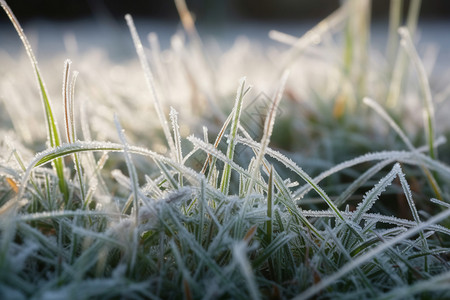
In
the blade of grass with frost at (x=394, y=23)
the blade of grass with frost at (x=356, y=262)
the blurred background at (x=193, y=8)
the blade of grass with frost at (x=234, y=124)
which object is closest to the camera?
the blade of grass with frost at (x=356, y=262)

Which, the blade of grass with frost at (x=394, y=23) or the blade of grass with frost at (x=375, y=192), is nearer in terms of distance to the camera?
the blade of grass with frost at (x=375, y=192)

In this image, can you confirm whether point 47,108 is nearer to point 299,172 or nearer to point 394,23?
point 299,172

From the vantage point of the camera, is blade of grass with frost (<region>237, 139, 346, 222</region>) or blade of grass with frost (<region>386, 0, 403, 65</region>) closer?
blade of grass with frost (<region>237, 139, 346, 222</region>)

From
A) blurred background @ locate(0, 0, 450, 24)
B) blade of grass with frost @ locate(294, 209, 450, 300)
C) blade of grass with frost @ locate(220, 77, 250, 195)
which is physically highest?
blurred background @ locate(0, 0, 450, 24)

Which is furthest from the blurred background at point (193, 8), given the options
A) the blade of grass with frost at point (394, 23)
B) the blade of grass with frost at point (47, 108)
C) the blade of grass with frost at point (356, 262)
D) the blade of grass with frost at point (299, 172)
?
the blade of grass with frost at point (356, 262)

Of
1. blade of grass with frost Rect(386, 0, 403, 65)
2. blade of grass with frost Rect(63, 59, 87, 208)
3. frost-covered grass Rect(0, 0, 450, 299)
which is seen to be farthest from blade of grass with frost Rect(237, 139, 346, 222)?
blade of grass with frost Rect(386, 0, 403, 65)

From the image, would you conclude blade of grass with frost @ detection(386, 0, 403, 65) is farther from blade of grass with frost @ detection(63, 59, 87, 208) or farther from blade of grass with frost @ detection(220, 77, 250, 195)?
blade of grass with frost @ detection(63, 59, 87, 208)

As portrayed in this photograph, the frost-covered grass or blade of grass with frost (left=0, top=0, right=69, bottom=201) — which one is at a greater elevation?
blade of grass with frost (left=0, top=0, right=69, bottom=201)

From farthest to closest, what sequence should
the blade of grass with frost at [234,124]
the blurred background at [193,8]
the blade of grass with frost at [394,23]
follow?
the blurred background at [193,8]
the blade of grass with frost at [394,23]
the blade of grass with frost at [234,124]

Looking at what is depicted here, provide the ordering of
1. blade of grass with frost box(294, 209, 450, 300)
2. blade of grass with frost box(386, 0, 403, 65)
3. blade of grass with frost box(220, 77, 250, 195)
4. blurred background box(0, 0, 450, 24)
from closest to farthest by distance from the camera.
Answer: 1. blade of grass with frost box(294, 209, 450, 300)
2. blade of grass with frost box(220, 77, 250, 195)
3. blade of grass with frost box(386, 0, 403, 65)
4. blurred background box(0, 0, 450, 24)

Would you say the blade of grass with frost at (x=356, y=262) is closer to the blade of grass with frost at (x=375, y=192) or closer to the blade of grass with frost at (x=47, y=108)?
the blade of grass with frost at (x=375, y=192)

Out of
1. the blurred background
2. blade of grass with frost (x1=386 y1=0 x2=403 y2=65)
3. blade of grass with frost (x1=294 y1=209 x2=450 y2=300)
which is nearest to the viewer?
blade of grass with frost (x1=294 y1=209 x2=450 y2=300)
